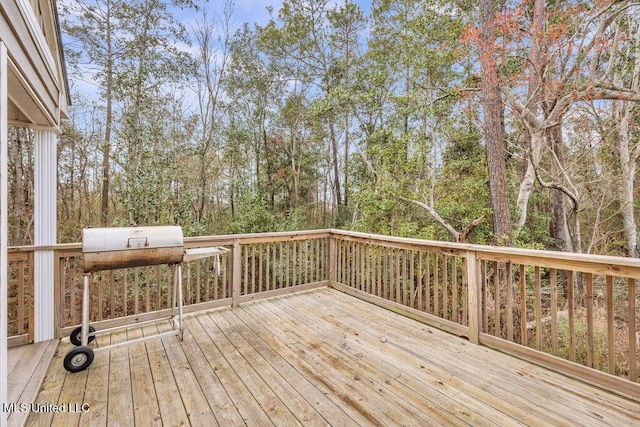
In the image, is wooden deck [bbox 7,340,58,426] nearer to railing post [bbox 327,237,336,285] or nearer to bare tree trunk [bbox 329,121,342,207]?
railing post [bbox 327,237,336,285]

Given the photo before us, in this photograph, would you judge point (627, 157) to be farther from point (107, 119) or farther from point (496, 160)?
point (107, 119)

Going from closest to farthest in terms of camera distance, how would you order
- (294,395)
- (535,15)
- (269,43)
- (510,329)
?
1. (294,395)
2. (510,329)
3. (535,15)
4. (269,43)

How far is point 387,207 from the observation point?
7273 millimetres

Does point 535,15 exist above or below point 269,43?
below

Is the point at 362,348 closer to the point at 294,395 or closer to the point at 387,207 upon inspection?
the point at 294,395

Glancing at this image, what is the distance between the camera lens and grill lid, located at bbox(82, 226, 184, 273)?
8.37ft

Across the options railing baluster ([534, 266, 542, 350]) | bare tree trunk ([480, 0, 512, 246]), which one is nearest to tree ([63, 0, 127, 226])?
bare tree trunk ([480, 0, 512, 246])

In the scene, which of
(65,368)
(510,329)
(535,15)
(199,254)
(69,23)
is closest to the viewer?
(65,368)

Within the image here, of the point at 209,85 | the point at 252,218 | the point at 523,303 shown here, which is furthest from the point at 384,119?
the point at 523,303

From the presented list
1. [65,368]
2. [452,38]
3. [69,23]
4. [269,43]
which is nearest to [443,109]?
[452,38]

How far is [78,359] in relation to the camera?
2531mm

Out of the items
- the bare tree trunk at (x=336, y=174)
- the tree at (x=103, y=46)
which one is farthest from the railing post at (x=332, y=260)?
the bare tree trunk at (x=336, y=174)

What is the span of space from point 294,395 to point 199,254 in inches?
69.1

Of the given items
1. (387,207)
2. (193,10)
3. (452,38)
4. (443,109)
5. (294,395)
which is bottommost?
(294,395)
